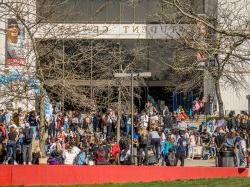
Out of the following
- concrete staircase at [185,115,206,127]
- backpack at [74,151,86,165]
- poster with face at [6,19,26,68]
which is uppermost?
poster with face at [6,19,26,68]

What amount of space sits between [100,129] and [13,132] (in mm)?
Answer: 8227

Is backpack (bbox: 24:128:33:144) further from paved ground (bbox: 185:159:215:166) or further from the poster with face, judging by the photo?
paved ground (bbox: 185:159:215:166)

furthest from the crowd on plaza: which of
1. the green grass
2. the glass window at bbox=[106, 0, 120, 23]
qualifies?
the glass window at bbox=[106, 0, 120, 23]

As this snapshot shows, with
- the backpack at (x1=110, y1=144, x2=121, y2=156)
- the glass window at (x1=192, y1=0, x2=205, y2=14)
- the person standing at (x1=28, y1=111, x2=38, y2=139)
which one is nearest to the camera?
the glass window at (x1=192, y1=0, x2=205, y2=14)

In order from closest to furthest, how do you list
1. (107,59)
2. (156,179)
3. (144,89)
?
(156,179) < (107,59) < (144,89)

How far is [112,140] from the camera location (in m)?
31.4

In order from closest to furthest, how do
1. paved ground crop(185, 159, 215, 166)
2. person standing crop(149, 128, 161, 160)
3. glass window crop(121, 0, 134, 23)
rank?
person standing crop(149, 128, 161, 160)
paved ground crop(185, 159, 215, 166)
glass window crop(121, 0, 134, 23)

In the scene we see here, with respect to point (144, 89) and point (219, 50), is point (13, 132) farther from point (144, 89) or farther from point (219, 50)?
point (144, 89)

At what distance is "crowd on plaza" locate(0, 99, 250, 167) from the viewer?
26.1m

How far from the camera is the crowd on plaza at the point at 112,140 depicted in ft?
85.6

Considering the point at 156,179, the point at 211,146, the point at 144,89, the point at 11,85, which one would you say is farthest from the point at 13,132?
the point at 144,89

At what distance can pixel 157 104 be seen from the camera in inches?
2023

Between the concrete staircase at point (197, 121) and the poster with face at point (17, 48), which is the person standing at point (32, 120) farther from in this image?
the concrete staircase at point (197, 121)

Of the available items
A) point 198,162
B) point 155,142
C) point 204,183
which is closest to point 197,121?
point 198,162
